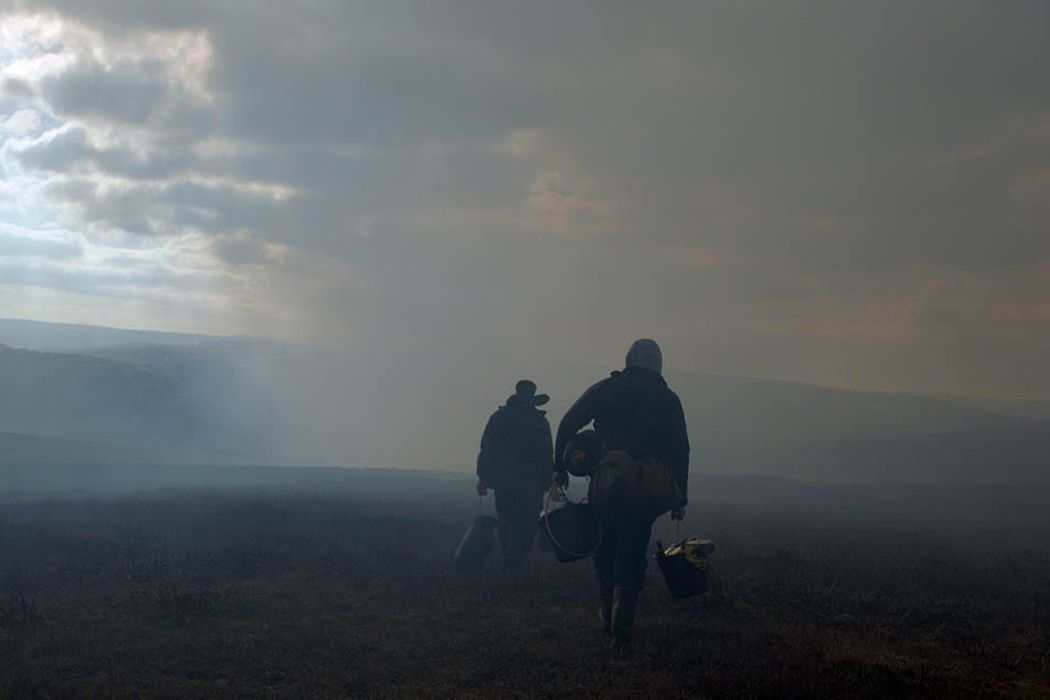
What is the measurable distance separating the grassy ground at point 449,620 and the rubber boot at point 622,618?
6.2 inches

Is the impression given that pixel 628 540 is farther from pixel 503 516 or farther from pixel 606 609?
pixel 503 516

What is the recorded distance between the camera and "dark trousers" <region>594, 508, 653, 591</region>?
7855mm

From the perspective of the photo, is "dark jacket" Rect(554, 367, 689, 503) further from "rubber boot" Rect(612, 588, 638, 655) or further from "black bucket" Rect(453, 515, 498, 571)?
"black bucket" Rect(453, 515, 498, 571)

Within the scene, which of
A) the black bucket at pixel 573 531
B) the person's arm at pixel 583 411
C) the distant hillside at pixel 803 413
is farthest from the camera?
the distant hillside at pixel 803 413

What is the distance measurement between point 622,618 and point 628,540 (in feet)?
2.41

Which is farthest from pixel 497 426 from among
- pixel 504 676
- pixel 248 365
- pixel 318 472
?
pixel 248 365

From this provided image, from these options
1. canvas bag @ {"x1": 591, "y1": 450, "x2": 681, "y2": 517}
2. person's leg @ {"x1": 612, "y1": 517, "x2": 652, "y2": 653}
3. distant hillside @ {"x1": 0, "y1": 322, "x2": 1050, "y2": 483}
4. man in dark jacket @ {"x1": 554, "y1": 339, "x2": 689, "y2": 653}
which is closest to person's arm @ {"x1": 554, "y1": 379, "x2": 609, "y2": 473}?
man in dark jacket @ {"x1": 554, "y1": 339, "x2": 689, "y2": 653}

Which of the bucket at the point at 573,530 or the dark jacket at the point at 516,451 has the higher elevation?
the dark jacket at the point at 516,451

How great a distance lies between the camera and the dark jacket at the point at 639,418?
26.6ft

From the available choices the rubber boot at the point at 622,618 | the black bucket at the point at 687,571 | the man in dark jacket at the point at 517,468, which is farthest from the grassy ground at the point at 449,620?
the man in dark jacket at the point at 517,468

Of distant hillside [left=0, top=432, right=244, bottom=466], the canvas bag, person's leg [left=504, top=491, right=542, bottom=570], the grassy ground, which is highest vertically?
the canvas bag

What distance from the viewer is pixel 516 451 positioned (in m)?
12.1

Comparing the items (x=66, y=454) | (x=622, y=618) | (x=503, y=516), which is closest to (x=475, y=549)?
(x=503, y=516)

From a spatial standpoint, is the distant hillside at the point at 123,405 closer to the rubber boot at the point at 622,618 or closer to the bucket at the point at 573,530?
the bucket at the point at 573,530
